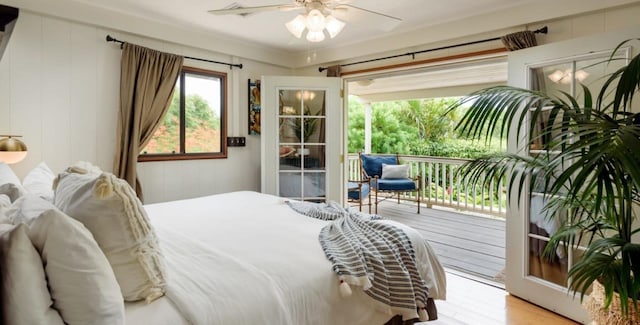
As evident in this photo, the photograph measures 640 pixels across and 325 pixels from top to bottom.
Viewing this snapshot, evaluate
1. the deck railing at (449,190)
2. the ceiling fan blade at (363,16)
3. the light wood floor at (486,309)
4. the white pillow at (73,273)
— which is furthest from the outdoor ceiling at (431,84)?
the white pillow at (73,273)

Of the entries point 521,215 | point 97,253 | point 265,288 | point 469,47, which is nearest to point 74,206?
point 97,253

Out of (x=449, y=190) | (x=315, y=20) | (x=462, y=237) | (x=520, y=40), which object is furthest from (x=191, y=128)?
(x=449, y=190)

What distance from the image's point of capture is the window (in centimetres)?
343

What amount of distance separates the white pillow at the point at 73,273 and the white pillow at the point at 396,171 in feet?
17.6

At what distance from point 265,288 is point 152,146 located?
2652 millimetres

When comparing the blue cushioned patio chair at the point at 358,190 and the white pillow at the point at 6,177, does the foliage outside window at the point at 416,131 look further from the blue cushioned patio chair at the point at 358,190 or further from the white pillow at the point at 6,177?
the white pillow at the point at 6,177

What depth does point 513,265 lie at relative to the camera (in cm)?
264

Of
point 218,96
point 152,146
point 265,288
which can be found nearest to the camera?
point 265,288

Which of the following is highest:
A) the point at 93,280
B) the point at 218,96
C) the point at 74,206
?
the point at 218,96

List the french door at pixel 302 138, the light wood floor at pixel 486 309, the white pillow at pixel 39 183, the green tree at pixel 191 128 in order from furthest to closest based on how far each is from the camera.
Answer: the french door at pixel 302 138
the green tree at pixel 191 128
the light wood floor at pixel 486 309
the white pillow at pixel 39 183

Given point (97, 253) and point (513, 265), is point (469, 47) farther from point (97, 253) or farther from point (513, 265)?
point (97, 253)

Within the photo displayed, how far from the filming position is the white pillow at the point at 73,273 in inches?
33.8

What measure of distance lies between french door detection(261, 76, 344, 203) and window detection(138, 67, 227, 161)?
503mm

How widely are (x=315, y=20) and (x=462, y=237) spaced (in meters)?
3.46
